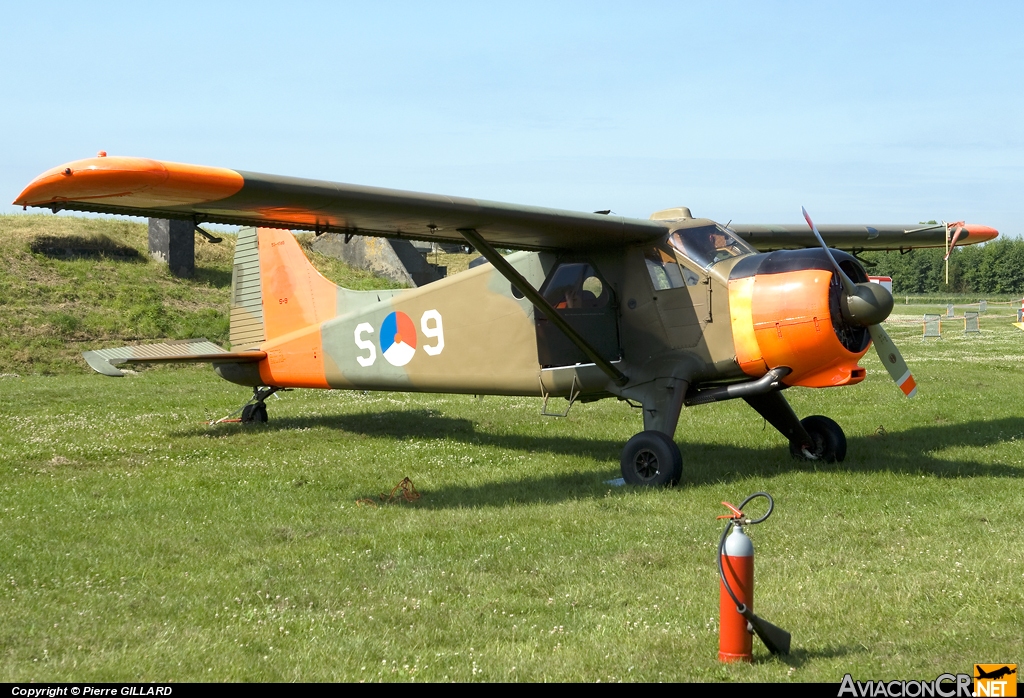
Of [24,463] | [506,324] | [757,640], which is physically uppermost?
[506,324]

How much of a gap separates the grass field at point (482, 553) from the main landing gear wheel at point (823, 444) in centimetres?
29

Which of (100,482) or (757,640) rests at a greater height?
(757,640)

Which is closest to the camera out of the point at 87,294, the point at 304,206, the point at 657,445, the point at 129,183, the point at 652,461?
the point at 129,183

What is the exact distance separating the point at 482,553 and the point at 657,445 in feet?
10.5

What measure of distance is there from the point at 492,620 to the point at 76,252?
30.5 meters

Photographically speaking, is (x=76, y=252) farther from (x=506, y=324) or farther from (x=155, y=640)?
(x=155, y=640)

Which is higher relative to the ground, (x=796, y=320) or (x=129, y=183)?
(x=129, y=183)

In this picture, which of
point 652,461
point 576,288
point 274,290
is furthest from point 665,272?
point 274,290

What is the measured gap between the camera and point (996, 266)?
292ft

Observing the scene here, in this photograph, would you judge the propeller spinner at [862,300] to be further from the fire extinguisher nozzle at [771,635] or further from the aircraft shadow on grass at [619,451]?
the fire extinguisher nozzle at [771,635]

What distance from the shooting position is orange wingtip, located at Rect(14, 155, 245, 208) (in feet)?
22.7

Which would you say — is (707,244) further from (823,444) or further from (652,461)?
(823,444)

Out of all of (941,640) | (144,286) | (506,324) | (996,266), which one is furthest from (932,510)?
(996,266)

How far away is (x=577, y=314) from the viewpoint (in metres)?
11.1
